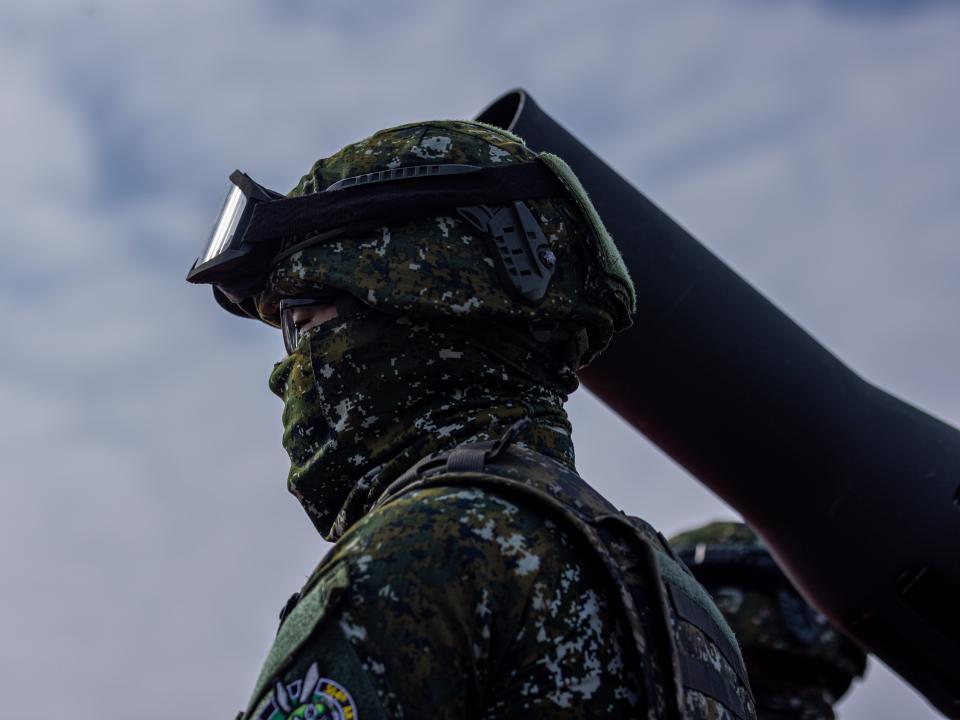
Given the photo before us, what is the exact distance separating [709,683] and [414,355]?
1035 mm

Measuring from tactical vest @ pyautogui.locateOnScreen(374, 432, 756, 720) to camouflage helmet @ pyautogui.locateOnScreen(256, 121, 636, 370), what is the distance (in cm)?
46

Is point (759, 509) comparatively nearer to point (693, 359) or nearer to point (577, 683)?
point (693, 359)

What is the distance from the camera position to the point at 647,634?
251 cm

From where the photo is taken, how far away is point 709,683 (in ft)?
8.55

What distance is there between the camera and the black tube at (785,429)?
5488 millimetres

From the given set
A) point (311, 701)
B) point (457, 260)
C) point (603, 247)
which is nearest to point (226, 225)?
point (457, 260)

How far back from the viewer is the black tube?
5.49 metres

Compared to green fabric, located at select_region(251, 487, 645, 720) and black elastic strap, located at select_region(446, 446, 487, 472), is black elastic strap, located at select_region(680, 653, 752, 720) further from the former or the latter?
black elastic strap, located at select_region(446, 446, 487, 472)

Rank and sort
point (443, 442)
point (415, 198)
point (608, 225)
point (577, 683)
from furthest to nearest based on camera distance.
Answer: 1. point (608, 225)
2. point (415, 198)
3. point (443, 442)
4. point (577, 683)

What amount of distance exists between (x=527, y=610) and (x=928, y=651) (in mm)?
3991

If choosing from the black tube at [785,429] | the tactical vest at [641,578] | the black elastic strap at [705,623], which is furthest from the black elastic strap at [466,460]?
the black tube at [785,429]

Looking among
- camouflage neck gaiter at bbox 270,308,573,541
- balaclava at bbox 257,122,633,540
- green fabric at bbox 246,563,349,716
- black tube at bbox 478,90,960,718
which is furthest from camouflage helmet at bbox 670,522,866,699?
green fabric at bbox 246,563,349,716

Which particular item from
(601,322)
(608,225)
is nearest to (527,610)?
(601,322)

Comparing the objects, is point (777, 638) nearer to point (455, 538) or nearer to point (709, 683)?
point (709, 683)
